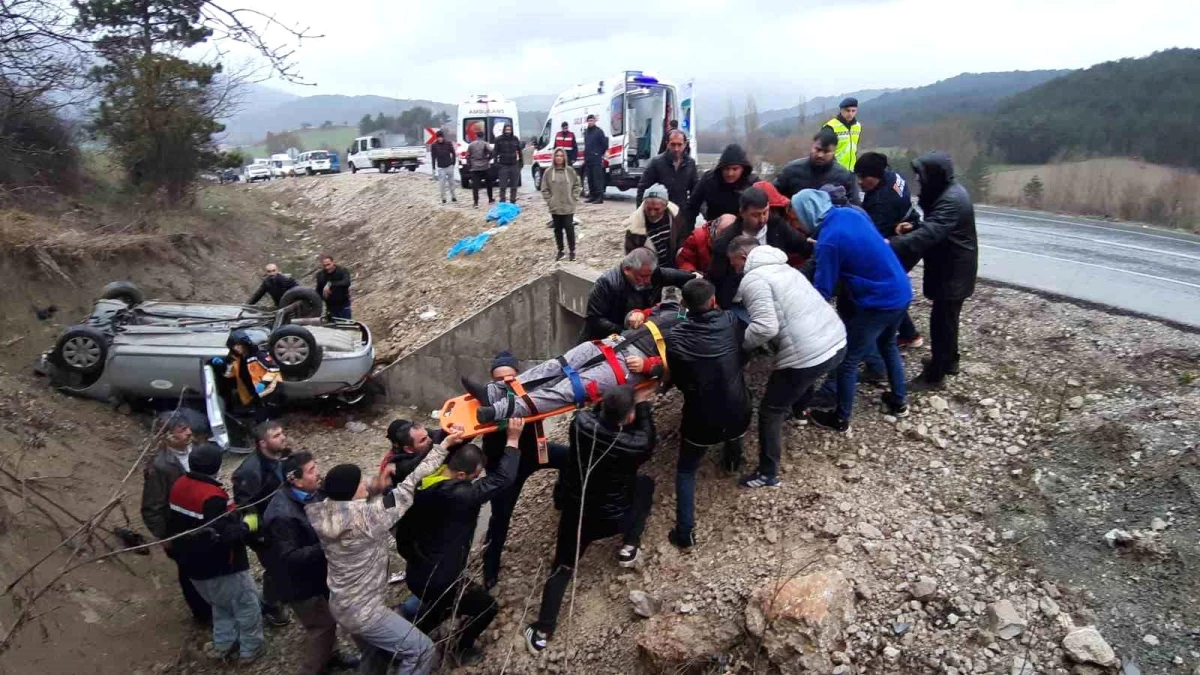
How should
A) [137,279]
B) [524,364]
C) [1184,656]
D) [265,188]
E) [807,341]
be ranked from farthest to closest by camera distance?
[265,188] < [137,279] < [524,364] < [807,341] < [1184,656]

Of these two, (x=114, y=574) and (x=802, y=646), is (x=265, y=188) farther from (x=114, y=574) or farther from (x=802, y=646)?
(x=802, y=646)

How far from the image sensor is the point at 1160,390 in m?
4.52

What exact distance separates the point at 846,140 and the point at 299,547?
21.7 feet

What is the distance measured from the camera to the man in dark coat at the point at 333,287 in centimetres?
915

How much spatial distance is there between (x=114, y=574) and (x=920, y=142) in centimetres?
3745

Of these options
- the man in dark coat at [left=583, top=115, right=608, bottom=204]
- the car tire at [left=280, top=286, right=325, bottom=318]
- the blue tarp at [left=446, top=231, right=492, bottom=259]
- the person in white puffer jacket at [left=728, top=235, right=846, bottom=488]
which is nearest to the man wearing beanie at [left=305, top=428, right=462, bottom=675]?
the person in white puffer jacket at [left=728, top=235, right=846, bottom=488]

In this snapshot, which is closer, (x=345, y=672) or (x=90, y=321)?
(x=345, y=672)

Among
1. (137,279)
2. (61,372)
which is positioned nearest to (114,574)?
(61,372)

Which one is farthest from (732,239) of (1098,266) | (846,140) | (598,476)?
(1098,266)

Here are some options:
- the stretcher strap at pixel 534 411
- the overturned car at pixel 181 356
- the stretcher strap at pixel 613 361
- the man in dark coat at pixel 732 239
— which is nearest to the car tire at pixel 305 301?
the overturned car at pixel 181 356

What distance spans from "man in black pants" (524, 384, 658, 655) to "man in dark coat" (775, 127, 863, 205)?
8.04 ft

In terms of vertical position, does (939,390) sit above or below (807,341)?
below

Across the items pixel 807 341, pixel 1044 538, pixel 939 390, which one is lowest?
pixel 1044 538

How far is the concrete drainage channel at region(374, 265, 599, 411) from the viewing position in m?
8.72
